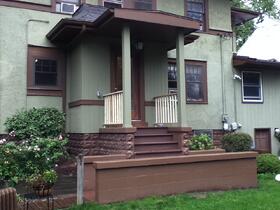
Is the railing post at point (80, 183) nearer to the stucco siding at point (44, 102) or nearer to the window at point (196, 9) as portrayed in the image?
the stucco siding at point (44, 102)

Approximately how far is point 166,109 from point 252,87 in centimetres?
578

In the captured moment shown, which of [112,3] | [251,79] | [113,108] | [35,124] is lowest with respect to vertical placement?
[35,124]

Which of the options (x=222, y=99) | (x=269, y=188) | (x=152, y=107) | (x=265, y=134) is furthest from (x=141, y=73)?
(x=265, y=134)

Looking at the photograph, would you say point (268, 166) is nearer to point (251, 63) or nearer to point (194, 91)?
point (194, 91)

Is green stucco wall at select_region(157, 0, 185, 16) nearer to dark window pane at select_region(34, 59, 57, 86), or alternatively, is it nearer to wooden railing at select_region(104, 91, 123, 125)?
dark window pane at select_region(34, 59, 57, 86)

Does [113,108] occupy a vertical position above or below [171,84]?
below

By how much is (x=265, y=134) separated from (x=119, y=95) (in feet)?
27.6

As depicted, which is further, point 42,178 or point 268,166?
point 268,166

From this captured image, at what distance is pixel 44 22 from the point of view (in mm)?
12242

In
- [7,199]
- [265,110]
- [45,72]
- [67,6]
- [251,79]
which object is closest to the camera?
[7,199]

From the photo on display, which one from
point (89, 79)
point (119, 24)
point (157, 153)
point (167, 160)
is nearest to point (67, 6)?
point (89, 79)

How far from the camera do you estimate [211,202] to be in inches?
309

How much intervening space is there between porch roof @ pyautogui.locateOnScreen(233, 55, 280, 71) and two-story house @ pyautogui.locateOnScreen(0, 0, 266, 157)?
3.56 m

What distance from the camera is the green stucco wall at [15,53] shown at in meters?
11.6
